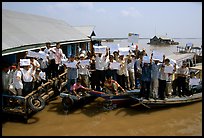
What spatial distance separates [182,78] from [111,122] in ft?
12.3

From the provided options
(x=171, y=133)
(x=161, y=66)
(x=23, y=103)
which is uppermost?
(x=161, y=66)

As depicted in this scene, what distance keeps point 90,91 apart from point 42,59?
275 cm

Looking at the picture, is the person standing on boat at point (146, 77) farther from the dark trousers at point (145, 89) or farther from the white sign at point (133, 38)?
the white sign at point (133, 38)

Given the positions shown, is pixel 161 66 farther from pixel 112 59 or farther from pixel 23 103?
pixel 23 103

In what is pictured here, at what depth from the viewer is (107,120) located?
28.3 ft

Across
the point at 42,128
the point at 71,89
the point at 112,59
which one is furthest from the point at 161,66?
the point at 42,128

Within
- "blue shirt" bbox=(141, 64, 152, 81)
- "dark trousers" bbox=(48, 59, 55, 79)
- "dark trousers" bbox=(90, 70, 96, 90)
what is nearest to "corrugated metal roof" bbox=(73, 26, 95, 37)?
"dark trousers" bbox=(48, 59, 55, 79)

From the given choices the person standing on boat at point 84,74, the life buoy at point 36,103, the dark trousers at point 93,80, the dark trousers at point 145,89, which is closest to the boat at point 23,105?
the life buoy at point 36,103

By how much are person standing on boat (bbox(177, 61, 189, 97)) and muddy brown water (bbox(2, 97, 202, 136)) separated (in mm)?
669

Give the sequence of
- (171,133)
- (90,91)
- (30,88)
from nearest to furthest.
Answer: (171,133)
(30,88)
(90,91)

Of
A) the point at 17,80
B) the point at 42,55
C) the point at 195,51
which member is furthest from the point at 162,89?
the point at 195,51

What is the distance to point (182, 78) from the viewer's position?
388 inches

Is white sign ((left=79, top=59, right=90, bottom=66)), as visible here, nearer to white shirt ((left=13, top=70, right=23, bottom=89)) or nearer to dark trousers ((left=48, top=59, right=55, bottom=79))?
dark trousers ((left=48, top=59, right=55, bottom=79))

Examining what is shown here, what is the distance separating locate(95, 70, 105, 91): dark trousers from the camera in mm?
9938
